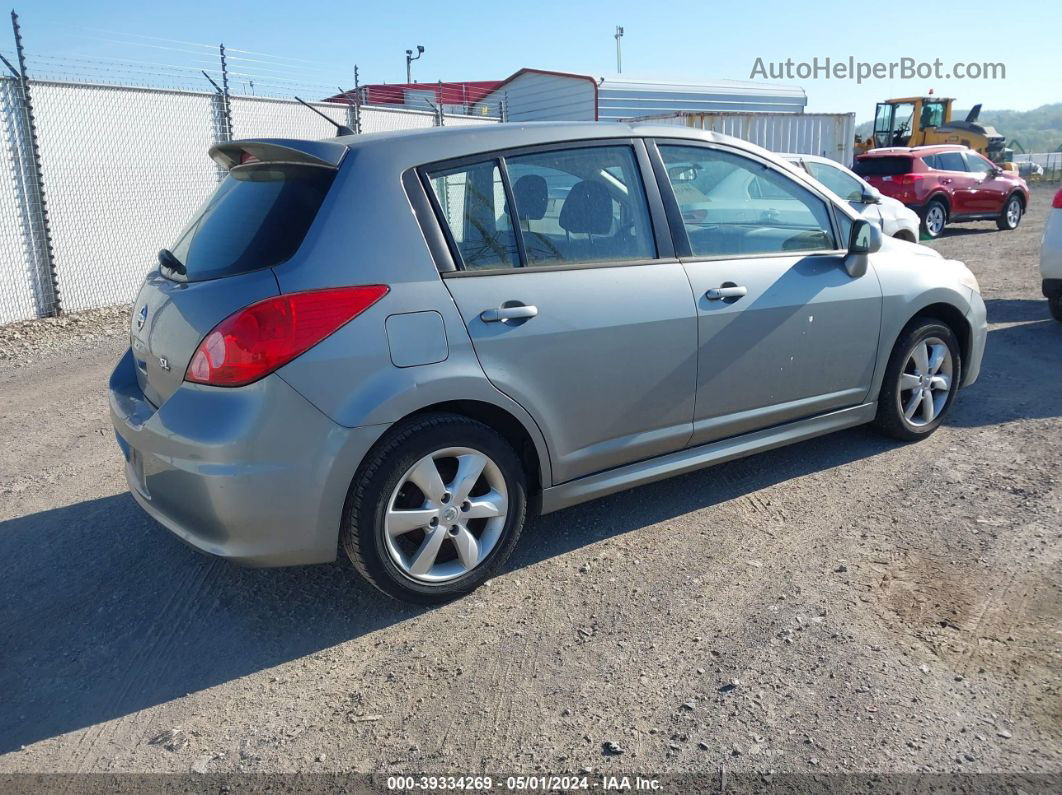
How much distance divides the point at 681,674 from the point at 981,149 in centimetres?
3091

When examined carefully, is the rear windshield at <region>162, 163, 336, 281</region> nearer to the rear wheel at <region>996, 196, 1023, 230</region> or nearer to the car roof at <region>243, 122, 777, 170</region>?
the car roof at <region>243, 122, 777, 170</region>

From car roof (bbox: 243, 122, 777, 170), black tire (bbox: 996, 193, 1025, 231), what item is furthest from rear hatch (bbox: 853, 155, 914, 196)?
car roof (bbox: 243, 122, 777, 170)

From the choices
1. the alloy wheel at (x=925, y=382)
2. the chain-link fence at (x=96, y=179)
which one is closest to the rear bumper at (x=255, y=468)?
the alloy wheel at (x=925, y=382)

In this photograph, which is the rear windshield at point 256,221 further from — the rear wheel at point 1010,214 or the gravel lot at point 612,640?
the rear wheel at point 1010,214

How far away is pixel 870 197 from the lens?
10.1m

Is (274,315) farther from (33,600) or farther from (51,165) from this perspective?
(51,165)

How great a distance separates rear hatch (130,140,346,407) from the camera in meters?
3.05

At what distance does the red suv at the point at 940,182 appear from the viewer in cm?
1678

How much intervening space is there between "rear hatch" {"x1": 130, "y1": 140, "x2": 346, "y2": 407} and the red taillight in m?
0.05

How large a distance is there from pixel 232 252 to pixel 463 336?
903 mm

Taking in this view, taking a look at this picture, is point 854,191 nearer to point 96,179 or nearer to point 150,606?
point 96,179

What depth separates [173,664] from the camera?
3.07 meters

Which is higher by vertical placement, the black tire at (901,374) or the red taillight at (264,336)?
the red taillight at (264,336)

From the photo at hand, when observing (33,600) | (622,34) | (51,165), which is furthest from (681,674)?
(622,34)
